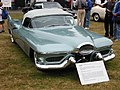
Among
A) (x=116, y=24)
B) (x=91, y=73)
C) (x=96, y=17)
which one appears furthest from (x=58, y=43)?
(x=96, y=17)

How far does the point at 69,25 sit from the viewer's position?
8.16m

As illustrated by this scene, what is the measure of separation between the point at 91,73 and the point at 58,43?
106cm

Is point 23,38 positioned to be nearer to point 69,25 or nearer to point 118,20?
point 69,25

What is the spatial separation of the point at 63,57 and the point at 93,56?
66cm

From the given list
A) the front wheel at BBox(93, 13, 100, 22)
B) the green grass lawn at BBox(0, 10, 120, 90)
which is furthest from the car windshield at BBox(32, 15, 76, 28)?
the front wheel at BBox(93, 13, 100, 22)

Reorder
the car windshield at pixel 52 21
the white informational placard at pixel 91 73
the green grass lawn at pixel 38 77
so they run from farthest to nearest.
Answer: the car windshield at pixel 52 21 → the white informational placard at pixel 91 73 → the green grass lawn at pixel 38 77

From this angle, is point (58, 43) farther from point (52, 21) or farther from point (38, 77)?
point (52, 21)

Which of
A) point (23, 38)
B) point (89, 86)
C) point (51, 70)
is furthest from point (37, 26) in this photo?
point (89, 86)

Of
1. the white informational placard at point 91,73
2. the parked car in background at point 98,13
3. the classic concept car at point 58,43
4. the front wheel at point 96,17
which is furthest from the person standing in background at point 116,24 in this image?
the front wheel at point 96,17

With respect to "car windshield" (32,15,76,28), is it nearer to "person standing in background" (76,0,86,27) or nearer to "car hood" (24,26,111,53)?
"car hood" (24,26,111,53)

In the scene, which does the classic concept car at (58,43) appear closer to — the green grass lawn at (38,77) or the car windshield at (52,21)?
the car windshield at (52,21)

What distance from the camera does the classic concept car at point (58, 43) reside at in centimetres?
627

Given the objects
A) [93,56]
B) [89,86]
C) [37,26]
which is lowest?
[89,86]

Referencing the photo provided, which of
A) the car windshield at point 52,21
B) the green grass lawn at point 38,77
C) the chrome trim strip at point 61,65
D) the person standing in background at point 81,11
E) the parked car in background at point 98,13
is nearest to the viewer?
the green grass lawn at point 38,77
